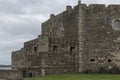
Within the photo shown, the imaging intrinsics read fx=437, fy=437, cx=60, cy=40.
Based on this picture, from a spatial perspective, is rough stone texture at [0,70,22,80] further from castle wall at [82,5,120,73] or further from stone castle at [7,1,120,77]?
castle wall at [82,5,120,73]

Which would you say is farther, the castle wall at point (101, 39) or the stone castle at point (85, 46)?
the castle wall at point (101, 39)

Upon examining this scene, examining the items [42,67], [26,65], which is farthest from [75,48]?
[26,65]

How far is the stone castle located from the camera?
164 ft

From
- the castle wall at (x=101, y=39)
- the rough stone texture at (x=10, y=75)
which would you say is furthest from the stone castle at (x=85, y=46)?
the rough stone texture at (x=10, y=75)

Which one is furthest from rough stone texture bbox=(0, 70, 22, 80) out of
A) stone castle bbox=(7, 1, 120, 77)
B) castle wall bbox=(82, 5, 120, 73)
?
castle wall bbox=(82, 5, 120, 73)

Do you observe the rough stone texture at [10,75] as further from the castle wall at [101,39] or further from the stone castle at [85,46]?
the castle wall at [101,39]

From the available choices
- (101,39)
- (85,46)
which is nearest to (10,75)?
(85,46)

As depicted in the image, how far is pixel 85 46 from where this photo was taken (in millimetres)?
50281

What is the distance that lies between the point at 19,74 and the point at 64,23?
908cm

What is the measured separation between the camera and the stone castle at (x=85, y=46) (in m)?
49.9

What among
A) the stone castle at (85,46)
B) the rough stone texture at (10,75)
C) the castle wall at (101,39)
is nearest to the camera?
the rough stone texture at (10,75)

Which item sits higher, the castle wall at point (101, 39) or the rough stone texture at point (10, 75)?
the castle wall at point (101, 39)

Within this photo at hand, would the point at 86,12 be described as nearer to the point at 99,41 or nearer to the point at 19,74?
the point at 99,41

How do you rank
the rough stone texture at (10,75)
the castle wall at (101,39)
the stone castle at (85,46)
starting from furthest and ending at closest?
the castle wall at (101,39) < the stone castle at (85,46) < the rough stone texture at (10,75)
